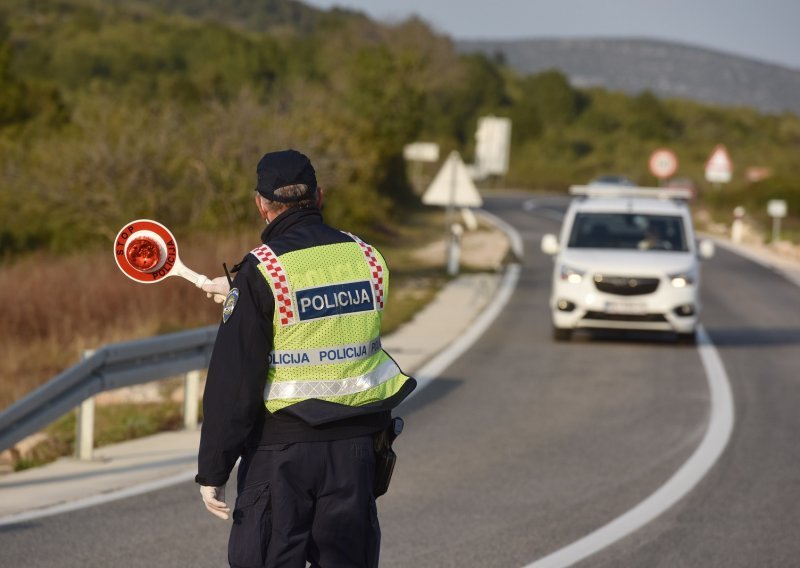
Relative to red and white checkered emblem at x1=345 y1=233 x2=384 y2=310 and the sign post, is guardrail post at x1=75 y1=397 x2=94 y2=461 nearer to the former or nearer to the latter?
red and white checkered emblem at x1=345 y1=233 x2=384 y2=310

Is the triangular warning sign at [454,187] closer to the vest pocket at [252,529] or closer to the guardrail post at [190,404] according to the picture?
the guardrail post at [190,404]

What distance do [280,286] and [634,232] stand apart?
1410cm

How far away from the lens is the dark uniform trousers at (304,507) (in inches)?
171

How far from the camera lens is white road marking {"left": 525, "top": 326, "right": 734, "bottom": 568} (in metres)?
7.34

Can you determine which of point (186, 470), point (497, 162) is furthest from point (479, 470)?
point (497, 162)

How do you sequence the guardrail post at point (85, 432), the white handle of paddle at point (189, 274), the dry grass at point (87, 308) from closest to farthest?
1. the white handle of paddle at point (189, 274)
2. the guardrail post at point (85, 432)
3. the dry grass at point (87, 308)

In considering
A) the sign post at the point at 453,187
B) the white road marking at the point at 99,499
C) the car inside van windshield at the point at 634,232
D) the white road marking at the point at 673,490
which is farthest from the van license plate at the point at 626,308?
the sign post at the point at 453,187

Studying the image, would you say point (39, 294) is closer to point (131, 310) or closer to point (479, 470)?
point (131, 310)

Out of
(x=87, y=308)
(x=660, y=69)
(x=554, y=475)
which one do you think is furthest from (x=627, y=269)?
(x=660, y=69)

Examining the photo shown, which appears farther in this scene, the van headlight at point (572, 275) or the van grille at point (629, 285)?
the van headlight at point (572, 275)

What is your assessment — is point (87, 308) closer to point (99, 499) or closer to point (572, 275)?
point (572, 275)

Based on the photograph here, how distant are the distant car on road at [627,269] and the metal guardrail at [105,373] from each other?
6.96 m

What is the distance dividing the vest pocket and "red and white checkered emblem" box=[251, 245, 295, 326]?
1.73ft

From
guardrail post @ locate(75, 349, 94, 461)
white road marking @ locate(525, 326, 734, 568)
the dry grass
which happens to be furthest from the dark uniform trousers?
the dry grass
